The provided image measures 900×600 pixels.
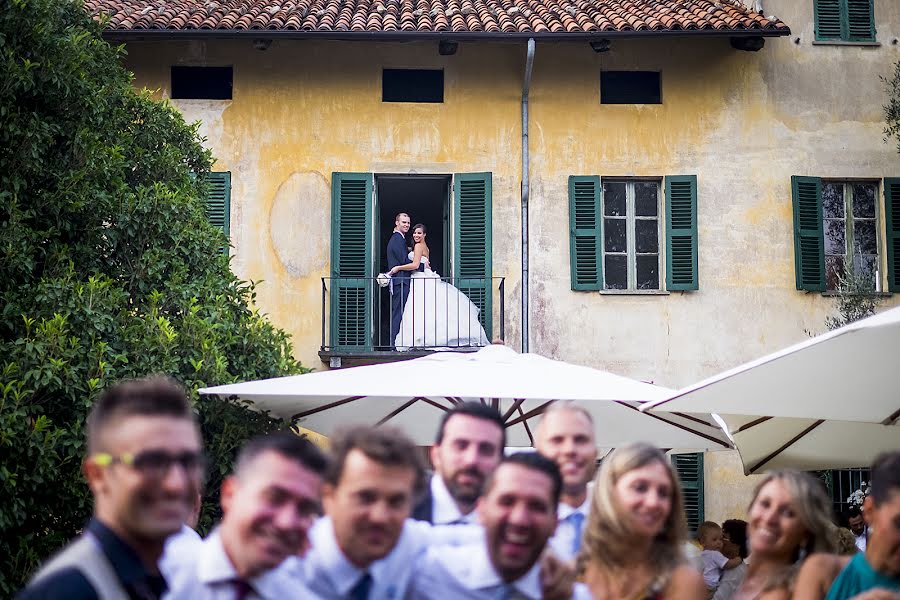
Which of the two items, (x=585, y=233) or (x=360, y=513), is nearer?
(x=360, y=513)

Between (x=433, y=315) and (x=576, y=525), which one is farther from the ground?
(x=433, y=315)

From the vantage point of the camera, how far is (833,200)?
16.9 m

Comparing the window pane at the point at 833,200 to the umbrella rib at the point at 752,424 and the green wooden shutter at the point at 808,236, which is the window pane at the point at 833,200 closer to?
the green wooden shutter at the point at 808,236

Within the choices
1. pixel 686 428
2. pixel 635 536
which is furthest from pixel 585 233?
pixel 635 536

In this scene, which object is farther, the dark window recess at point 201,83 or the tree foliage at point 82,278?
the dark window recess at point 201,83

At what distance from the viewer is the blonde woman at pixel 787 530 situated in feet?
15.2

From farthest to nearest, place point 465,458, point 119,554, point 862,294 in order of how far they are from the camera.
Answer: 1. point 862,294
2. point 465,458
3. point 119,554

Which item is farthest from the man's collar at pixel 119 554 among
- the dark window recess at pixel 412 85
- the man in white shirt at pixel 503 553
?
the dark window recess at pixel 412 85

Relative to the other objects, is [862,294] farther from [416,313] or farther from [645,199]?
A: [416,313]

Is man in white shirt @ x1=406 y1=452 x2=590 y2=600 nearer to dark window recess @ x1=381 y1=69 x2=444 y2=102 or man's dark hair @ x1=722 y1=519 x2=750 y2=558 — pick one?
man's dark hair @ x1=722 y1=519 x2=750 y2=558

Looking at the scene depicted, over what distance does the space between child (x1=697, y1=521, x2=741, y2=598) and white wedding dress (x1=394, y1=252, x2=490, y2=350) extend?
5755mm

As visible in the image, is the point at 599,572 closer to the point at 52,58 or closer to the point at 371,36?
the point at 52,58

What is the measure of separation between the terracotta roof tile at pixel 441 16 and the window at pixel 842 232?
2.19 m

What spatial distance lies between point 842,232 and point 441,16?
589 cm
